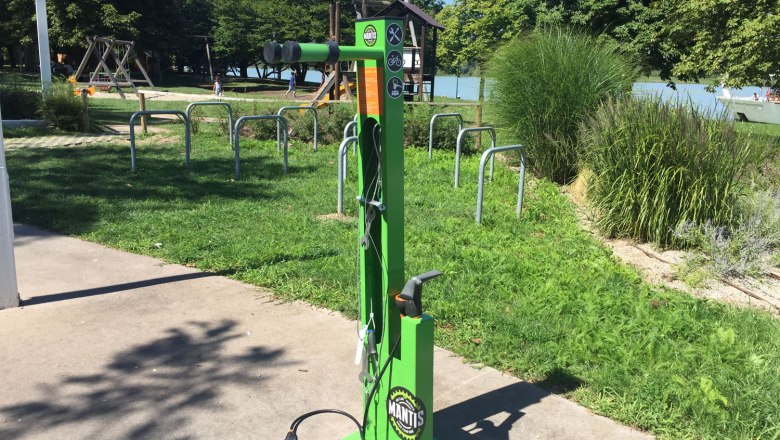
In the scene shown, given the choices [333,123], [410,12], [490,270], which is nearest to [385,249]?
[490,270]

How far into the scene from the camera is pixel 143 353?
11.9ft

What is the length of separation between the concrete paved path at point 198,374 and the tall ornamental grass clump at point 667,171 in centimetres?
333

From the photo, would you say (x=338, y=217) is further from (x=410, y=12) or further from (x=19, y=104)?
(x=410, y=12)

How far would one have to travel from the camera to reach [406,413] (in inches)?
95.1

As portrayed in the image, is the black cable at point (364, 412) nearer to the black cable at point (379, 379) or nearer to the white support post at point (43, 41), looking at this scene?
the black cable at point (379, 379)

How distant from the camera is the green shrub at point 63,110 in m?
13.6

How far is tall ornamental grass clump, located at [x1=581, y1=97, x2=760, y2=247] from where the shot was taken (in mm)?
5836

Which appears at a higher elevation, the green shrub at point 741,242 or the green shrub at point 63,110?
the green shrub at point 63,110

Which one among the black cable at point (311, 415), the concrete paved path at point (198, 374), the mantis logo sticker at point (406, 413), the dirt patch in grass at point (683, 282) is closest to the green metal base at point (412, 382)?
the mantis logo sticker at point (406, 413)

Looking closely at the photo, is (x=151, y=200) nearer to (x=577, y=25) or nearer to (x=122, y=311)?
(x=122, y=311)

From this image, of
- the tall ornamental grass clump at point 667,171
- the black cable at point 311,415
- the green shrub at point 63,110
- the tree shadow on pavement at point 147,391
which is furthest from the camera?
the green shrub at point 63,110

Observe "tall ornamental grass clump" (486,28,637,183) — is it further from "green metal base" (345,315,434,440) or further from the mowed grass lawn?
"green metal base" (345,315,434,440)

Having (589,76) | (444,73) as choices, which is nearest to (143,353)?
(589,76)

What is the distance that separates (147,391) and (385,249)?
1.63 meters
